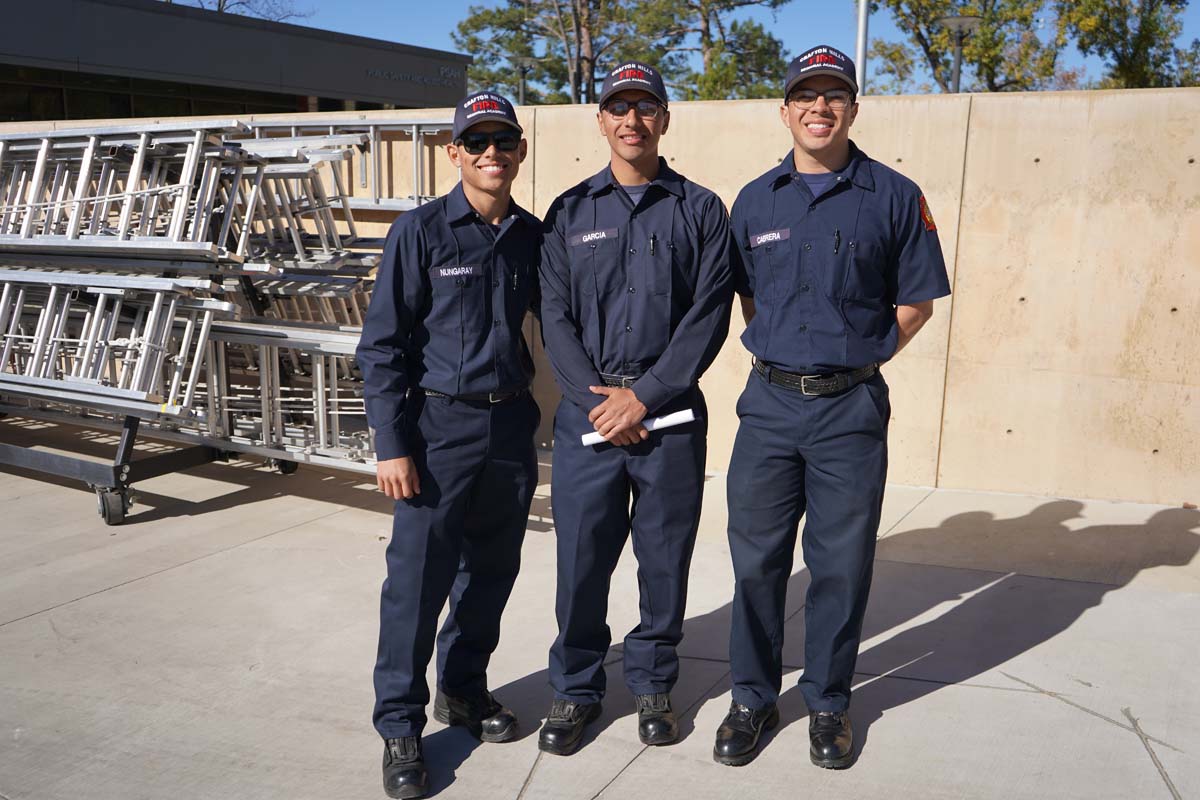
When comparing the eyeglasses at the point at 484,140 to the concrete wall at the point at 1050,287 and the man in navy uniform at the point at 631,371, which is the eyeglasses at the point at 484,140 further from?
the concrete wall at the point at 1050,287

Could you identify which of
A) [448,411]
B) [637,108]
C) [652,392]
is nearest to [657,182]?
[637,108]

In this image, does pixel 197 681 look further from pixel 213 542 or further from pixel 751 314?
pixel 751 314

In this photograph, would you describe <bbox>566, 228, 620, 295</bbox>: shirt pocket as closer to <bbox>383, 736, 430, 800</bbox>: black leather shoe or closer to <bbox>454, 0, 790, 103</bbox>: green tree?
<bbox>383, 736, 430, 800</bbox>: black leather shoe

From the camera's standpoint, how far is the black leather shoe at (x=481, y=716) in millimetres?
3264

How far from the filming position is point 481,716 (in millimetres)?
3301

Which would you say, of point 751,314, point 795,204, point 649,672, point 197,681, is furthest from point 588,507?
point 197,681

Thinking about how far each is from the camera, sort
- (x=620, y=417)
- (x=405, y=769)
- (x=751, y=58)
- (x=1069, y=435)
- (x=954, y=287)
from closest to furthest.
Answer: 1. (x=405, y=769)
2. (x=620, y=417)
3. (x=1069, y=435)
4. (x=954, y=287)
5. (x=751, y=58)

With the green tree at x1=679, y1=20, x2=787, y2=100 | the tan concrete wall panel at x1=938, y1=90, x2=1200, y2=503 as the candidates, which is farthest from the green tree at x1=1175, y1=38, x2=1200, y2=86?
the tan concrete wall panel at x1=938, y1=90, x2=1200, y2=503

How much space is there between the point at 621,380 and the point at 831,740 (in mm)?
1235

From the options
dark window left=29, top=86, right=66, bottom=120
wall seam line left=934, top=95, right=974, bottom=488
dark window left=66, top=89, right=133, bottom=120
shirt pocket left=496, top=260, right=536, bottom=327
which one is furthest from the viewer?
dark window left=66, top=89, right=133, bottom=120

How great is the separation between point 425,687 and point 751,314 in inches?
60.6

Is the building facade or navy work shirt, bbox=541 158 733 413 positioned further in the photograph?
the building facade

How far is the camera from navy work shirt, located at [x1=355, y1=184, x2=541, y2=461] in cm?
304

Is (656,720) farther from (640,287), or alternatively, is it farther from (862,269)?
(862,269)
